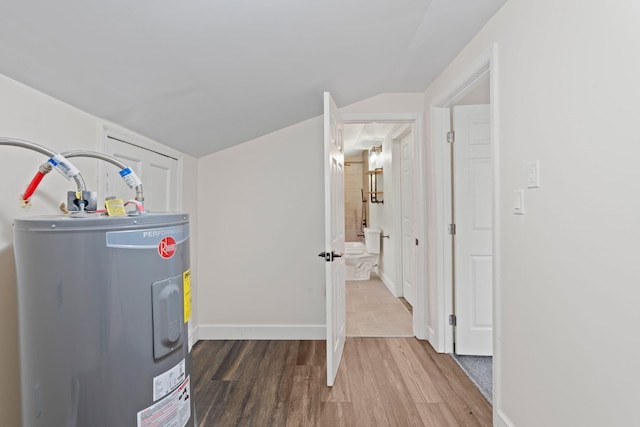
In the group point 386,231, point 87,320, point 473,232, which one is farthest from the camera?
point 386,231

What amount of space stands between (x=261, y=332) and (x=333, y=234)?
4.24 ft

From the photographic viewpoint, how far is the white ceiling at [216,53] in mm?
1066

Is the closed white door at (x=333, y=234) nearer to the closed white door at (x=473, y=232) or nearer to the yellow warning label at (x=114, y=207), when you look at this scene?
the closed white door at (x=473, y=232)

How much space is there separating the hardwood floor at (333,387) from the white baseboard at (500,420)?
0.07 m

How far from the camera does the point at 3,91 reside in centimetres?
113

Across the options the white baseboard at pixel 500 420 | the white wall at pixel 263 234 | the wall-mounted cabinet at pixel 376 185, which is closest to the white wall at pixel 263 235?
the white wall at pixel 263 234

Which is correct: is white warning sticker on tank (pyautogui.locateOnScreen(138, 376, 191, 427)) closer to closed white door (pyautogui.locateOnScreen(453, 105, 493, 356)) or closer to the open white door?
the open white door

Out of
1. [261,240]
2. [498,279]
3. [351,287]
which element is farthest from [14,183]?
[351,287]

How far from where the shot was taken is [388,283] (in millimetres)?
4625

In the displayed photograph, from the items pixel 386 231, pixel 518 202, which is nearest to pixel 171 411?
pixel 518 202

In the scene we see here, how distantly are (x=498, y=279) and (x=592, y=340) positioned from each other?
1.95ft

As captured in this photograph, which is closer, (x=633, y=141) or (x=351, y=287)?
(x=633, y=141)

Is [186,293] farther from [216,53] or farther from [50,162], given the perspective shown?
[216,53]

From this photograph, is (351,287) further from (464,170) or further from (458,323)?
(464,170)
